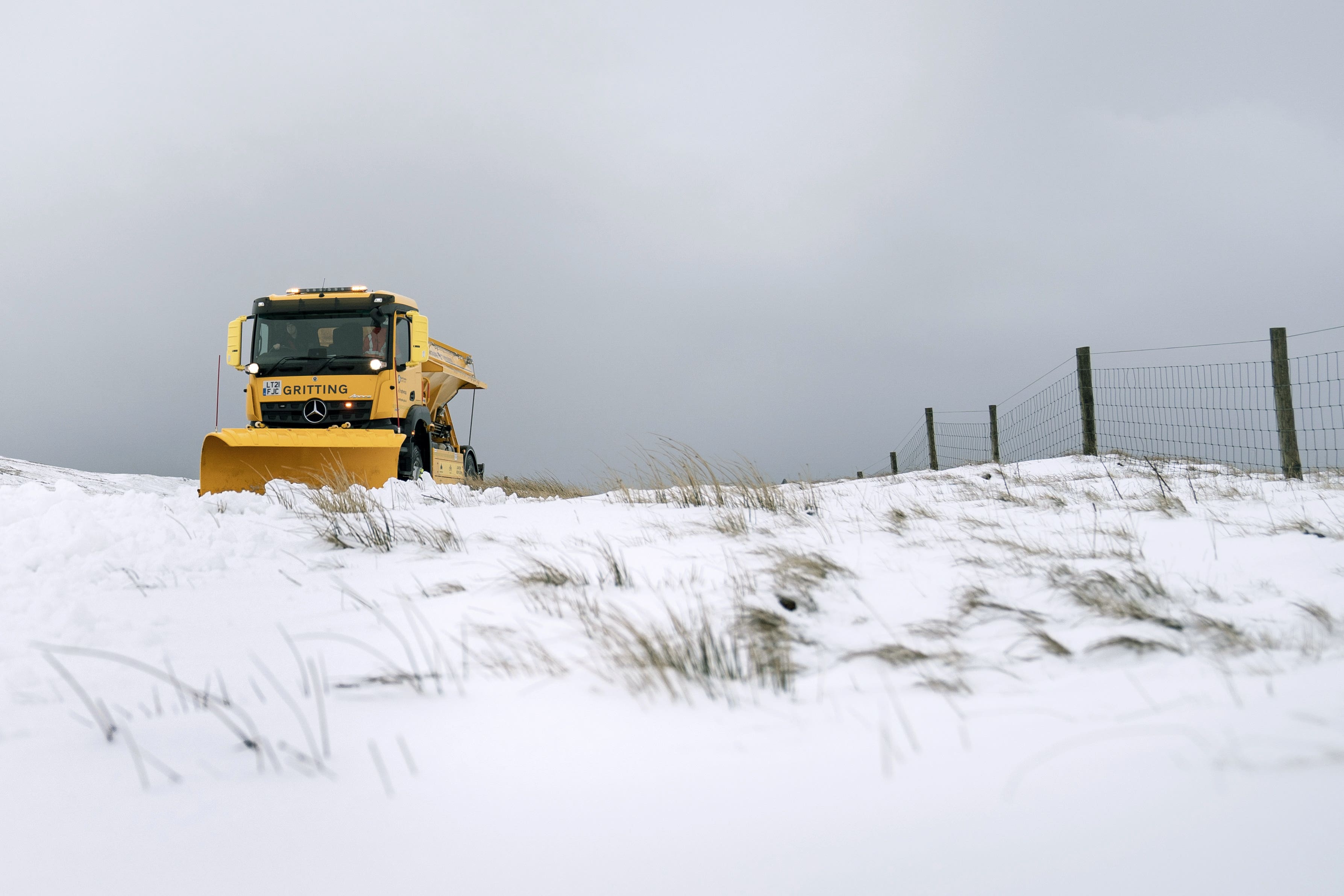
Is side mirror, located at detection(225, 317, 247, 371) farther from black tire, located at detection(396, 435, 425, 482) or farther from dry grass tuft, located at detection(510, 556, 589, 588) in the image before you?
dry grass tuft, located at detection(510, 556, 589, 588)

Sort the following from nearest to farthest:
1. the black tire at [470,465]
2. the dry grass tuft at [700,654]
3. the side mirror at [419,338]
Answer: the dry grass tuft at [700,654], the side mirror at [419,338], the black tire at [470,465]

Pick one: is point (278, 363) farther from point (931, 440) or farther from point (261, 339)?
point (931, 440)

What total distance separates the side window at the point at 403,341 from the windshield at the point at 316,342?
0.52ft

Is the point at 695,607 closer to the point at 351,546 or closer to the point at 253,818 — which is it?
the point at 253,818

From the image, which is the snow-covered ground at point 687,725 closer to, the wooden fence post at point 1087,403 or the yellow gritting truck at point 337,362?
the yellow gritting truck at point 337,362

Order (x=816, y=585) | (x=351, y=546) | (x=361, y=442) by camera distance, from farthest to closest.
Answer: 1. (x=361, y=442)
2. (x=351, y=546)
3. (x=816, y=585)

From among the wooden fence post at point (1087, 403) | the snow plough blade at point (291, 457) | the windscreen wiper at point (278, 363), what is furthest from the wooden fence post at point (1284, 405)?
the windscreen wiper at point (278, 363)

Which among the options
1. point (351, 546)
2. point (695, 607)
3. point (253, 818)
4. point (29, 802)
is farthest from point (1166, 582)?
point (351, 546)

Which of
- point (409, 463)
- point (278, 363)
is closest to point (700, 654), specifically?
point (409, 463)

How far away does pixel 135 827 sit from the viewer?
111 centimetres

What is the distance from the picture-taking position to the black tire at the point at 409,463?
9156 millimetres

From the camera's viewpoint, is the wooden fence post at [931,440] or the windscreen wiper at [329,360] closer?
the windscreen wiper at [329,360]

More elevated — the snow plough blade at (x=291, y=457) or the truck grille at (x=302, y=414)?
the truck grille at (x=302, y=414)

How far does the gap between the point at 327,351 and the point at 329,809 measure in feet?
30.3
